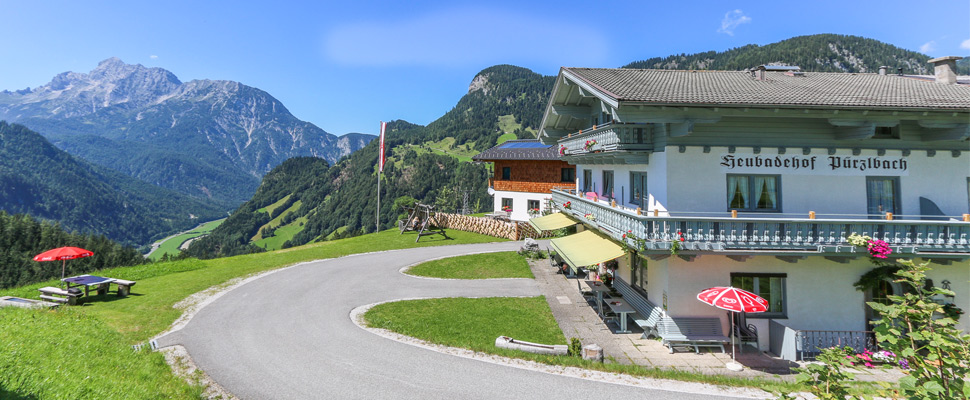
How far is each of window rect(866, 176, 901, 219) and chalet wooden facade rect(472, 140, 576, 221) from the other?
2542 cm

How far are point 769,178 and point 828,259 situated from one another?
132 inches

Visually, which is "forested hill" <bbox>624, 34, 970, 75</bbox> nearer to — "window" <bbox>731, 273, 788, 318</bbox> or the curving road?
"window" <bbox>731, 273, 788, 318</bbox>

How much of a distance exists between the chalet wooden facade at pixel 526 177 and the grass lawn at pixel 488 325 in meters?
23.0

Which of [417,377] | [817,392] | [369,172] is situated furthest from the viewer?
[369,172]

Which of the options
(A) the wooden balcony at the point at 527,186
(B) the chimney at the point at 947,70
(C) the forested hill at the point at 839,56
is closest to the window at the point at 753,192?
(B) the chimney at the point at 947,70

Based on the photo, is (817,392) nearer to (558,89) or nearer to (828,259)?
(828,259)

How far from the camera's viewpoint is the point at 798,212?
15.5 meters

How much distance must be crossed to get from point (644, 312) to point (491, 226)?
1015 inches

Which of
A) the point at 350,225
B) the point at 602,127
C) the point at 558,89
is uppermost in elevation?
the point at 558,89

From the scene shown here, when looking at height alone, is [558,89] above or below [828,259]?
above

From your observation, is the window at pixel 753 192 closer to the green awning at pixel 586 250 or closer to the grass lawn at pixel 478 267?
the green awning at pixel 586 250

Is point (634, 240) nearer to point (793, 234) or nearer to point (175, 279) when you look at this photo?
point (793, 234)

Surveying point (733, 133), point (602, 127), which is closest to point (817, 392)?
point (733, 133)

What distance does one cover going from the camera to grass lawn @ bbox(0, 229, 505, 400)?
28.8ft
